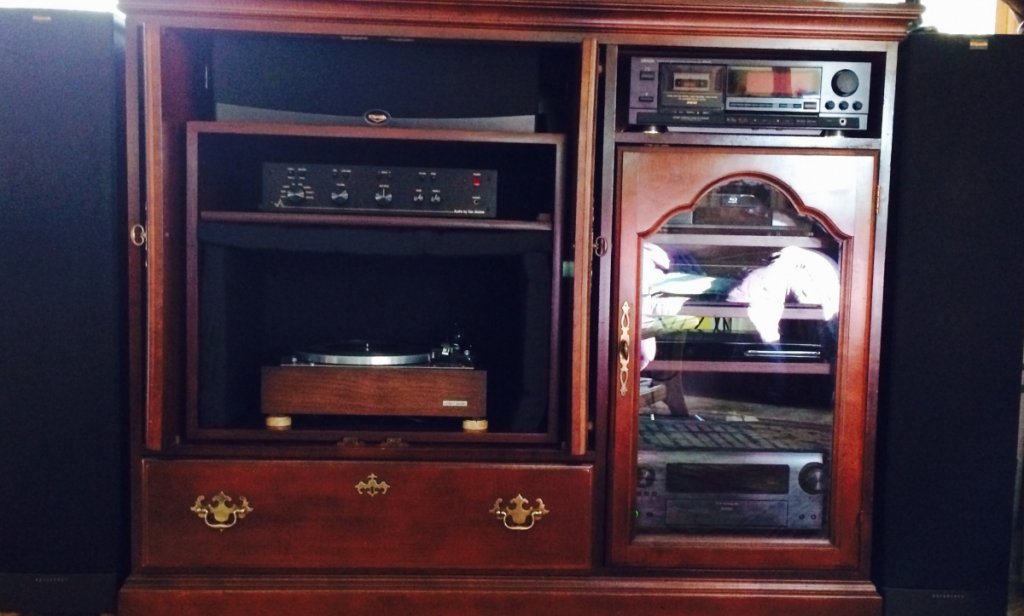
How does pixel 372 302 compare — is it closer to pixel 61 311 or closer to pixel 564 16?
pixel 61 311

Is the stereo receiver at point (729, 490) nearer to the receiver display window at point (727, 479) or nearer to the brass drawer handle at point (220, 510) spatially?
the receiver display window at point (727, 479)

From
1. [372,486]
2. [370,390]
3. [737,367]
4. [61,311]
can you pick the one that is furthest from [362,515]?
[737,367]

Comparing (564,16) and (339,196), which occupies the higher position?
(564,16)

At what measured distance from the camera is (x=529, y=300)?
123 centimetres

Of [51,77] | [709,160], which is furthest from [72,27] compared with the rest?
[709,160]

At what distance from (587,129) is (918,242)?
55 cm

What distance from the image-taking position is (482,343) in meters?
1.56

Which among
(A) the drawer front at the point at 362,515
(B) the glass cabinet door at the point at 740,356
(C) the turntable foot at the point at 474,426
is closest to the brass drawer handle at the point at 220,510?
(A) the drawer front at the point at 362,515

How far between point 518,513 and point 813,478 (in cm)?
51

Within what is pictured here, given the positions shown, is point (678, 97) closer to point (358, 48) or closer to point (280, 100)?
point (358, 48)

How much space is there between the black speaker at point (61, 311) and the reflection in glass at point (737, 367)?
0.86m

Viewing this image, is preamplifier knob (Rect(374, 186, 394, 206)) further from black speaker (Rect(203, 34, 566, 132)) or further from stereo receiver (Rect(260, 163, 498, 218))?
black speaker (Rect(203, 34, 566, 132))

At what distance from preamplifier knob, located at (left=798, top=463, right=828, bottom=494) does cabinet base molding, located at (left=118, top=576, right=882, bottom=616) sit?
0.15 metres

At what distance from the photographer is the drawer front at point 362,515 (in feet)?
4.00
